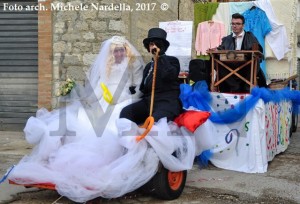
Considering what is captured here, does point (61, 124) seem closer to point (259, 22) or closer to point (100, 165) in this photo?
point (100, 165)

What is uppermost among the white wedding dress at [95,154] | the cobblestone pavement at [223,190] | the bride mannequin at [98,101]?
the bride mannequin at [98,101]

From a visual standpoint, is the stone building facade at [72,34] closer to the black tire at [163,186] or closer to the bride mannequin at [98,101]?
the bride mannequin at [98,101]

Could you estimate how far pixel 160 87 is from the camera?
4.72 meters

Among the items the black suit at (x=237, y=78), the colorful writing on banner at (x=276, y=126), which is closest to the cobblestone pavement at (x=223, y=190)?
the colorful writing on banner at (x=276, y=126)

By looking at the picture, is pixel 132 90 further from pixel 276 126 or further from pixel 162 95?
pixel 276 126

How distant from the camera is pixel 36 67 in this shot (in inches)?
352

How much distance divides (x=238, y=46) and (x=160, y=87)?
2161mm

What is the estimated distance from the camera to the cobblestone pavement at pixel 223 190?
442cm

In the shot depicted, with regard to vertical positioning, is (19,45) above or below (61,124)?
above

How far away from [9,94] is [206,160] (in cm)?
481

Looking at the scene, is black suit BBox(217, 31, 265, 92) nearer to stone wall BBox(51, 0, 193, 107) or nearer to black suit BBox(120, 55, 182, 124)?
black suit BBox(120, 55, 182, 124)

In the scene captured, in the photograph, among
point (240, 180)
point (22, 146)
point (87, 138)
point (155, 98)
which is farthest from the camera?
point (22, 146)

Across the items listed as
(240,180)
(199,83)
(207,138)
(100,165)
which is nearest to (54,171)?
(100,165)

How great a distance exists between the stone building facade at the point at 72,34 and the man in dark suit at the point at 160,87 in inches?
141
